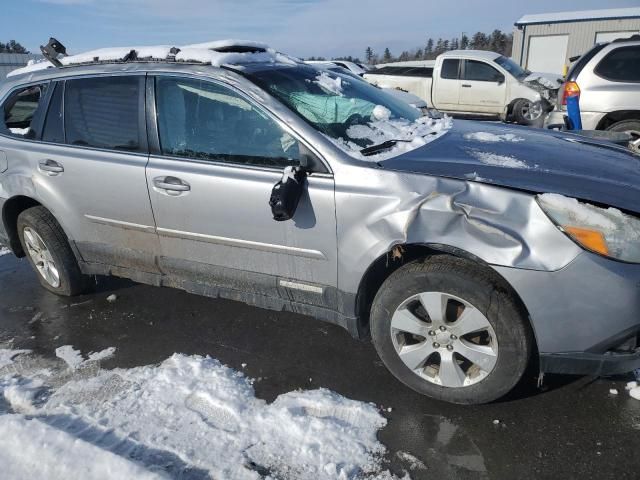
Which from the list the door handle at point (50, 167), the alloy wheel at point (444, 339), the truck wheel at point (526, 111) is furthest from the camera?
the truck wheel at point (526, 111)

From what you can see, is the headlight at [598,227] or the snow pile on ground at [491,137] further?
the snow pile on ground at [491,137]

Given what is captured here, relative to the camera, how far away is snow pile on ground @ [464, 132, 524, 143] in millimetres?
3038

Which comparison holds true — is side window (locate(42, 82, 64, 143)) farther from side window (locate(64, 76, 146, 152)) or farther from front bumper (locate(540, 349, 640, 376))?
front bumper (locate(540, 349, 640, 376))

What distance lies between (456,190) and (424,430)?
3.82 feet

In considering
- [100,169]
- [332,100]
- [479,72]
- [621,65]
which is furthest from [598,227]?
[479,72]

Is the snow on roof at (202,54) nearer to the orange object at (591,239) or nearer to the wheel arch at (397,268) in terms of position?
the wheel arch at (397,268)

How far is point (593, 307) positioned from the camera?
2137 millimetres

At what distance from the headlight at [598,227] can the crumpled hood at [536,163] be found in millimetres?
57

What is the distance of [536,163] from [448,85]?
10.6 m

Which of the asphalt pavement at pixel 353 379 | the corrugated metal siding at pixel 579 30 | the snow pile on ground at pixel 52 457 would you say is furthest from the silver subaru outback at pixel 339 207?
the corrugated metal siding at pixel 579 30

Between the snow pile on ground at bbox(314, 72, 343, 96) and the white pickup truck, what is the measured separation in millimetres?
8645

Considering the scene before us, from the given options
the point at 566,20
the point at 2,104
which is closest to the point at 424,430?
→ the point at 2,104

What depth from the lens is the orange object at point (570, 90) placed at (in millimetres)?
6383

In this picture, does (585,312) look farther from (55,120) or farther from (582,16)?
(582,16)
